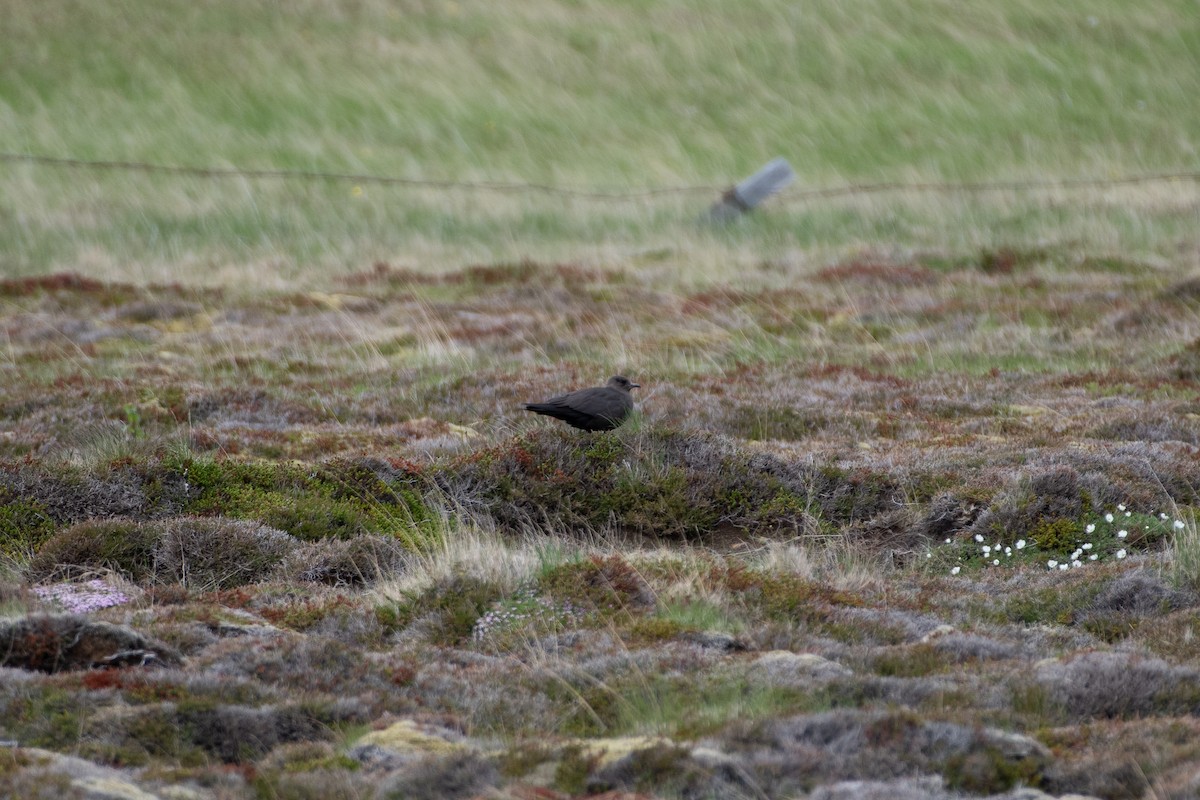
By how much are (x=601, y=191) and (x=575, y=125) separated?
19.9 feet

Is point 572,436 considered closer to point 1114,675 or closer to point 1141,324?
point 1114,675

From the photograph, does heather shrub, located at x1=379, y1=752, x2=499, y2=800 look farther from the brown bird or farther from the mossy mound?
the brown bird

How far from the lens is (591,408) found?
30.1 feet

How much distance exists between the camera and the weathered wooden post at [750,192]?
88.3 ft

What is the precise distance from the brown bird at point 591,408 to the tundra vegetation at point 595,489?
0.70ft

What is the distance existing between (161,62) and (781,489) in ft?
112

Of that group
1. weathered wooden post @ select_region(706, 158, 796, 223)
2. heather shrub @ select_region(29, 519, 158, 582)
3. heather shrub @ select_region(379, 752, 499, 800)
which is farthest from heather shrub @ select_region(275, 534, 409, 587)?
weathered wooden post @ select_region(706, 158, 796, 223)

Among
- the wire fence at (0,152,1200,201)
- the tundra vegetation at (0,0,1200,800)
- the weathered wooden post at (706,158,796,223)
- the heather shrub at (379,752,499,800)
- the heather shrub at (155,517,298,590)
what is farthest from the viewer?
the wire fence at (0,152,1200,201)

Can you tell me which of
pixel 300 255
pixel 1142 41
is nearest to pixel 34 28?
pixel 300 255

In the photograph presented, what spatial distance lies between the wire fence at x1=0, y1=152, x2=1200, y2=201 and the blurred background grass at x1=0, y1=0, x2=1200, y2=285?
0.32m

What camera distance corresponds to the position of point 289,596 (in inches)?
279

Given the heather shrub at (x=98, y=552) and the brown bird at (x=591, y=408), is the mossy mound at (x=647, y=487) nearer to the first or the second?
the brown bird at (x=591, y=408)

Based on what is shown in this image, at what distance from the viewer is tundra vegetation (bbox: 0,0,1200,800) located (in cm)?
486

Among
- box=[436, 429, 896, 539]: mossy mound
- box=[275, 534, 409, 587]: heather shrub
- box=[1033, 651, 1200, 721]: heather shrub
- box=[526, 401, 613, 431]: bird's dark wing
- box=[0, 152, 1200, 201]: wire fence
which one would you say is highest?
box=[1033, 651, 1200, 721]: heather shrub
